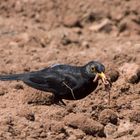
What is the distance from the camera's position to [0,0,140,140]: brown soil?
6871 millimetres

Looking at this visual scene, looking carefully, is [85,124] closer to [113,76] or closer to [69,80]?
[69,80]

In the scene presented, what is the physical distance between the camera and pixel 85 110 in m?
7.43

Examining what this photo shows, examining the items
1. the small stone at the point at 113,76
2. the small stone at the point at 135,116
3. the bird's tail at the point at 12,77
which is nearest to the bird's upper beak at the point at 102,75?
the small stone at the point at 135,116

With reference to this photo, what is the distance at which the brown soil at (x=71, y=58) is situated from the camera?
22.5ft

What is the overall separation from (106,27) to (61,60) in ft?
7.24

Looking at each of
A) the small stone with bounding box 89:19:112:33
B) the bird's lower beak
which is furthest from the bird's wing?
the small stone with bounding box 89:19:112:33

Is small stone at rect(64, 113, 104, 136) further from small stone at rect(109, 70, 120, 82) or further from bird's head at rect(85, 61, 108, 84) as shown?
small stone at rect(109, 70, 120, 82)

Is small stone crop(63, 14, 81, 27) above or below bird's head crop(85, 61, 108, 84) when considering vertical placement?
above

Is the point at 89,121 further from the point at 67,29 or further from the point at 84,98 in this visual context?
the point at 67,29

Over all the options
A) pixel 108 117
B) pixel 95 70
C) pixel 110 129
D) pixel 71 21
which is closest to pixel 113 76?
pixel 95 70

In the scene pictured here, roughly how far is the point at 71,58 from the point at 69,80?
1.28 meters

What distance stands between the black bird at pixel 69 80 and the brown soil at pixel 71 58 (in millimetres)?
100

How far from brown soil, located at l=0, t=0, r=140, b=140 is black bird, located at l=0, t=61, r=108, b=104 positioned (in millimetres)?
100

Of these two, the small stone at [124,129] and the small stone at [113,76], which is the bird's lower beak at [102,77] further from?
the small stone at [113,76]
